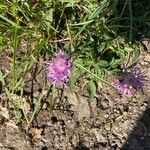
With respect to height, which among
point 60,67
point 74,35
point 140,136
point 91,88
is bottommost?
point 140,136

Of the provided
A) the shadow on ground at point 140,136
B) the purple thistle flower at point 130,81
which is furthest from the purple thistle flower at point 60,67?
the shadow on ground at point 140,136

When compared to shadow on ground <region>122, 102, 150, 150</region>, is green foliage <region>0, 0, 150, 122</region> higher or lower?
higher

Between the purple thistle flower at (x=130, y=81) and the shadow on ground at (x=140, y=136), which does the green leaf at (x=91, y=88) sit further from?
the shadow on ground at (x=140, y=136)

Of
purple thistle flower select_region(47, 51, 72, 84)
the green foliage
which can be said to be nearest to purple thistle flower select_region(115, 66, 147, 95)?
the green foliage

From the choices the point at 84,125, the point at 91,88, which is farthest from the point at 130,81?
the point at 84,125

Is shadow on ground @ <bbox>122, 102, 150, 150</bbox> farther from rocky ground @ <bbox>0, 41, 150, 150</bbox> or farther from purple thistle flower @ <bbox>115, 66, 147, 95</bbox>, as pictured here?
purple thistle flower @ <bbox>115, 66, 147, 95</bbox>

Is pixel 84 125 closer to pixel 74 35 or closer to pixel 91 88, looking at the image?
pixel 91 88

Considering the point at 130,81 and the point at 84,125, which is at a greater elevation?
the point at 130,81
